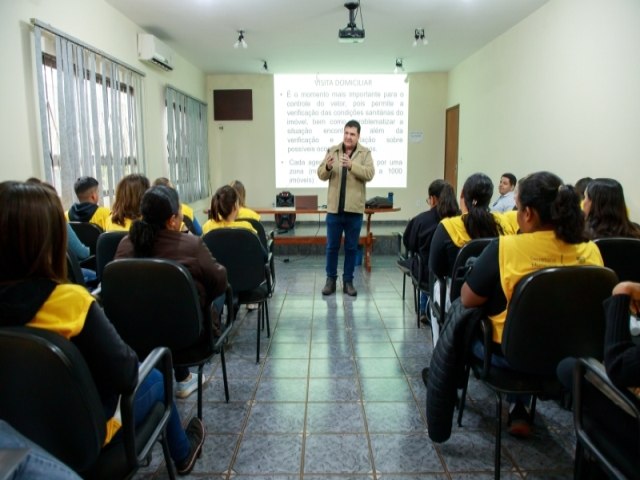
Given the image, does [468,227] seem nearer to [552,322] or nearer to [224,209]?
[552,322]

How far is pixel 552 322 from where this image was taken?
4.64 ft

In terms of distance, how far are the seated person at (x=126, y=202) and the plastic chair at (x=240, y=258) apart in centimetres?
48

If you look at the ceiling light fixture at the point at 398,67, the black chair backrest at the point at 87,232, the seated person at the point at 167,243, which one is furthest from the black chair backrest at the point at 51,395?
the ceiling light fixture at the point at 398,67

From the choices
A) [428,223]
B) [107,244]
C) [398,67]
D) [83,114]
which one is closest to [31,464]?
[107,244]

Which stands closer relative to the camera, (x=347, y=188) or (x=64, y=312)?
(x=64, y=312)

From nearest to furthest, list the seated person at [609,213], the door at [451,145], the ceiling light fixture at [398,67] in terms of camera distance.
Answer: the seated person at [609,213], the ceiling light fixture at [398,67], the door at [451,145]

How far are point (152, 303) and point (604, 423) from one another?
1458 mm

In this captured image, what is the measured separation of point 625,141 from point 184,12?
12.8ft

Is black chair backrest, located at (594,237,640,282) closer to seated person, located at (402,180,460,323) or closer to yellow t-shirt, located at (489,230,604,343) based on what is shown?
yellow t-shirt, located at (489,230,604,343)

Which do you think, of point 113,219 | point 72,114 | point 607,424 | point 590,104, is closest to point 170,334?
point 113,219

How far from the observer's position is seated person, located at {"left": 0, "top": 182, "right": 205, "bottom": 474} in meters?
0.95

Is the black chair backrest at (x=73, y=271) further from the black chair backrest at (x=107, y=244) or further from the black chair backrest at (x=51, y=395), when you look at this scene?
the black chair backrest at (x=51, y=395)

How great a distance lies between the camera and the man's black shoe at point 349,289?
4.09m

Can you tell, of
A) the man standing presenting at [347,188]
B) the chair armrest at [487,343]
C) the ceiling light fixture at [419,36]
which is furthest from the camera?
the ceiling light fixture at [419,36]
